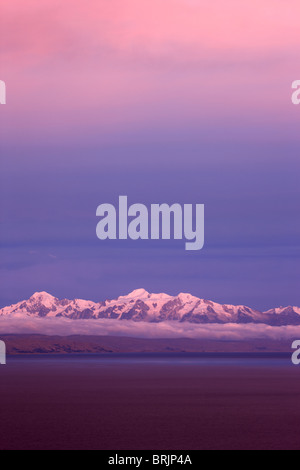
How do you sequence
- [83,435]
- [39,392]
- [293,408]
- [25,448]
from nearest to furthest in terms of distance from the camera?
[25,448] → [83,435] → [293,408] → [39,392]

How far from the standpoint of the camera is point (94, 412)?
108000mm

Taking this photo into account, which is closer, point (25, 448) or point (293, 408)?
point (25, 448)

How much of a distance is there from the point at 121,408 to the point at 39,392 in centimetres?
4355
